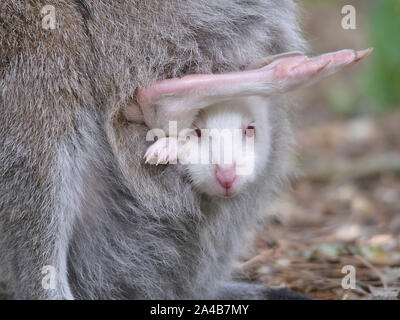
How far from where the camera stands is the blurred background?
3750 millimetres

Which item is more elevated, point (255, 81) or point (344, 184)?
point (344, 184)

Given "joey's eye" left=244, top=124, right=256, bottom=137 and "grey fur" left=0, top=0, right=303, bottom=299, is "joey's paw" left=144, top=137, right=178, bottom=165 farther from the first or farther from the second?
"joey's eye" left=244, top=124, right=256, bottom=137

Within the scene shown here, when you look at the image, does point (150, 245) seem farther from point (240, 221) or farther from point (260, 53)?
point (260, 53)

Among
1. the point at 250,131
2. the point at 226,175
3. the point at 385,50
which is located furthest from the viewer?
the point at 385,50

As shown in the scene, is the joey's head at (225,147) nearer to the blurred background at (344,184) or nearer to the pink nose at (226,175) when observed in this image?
the pink nose at (226,175)

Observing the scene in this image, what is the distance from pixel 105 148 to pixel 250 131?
646 millimetres

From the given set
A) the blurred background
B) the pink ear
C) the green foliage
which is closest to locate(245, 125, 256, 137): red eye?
the pink ear

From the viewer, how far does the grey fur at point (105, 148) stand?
2.72 metres

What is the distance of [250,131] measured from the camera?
284 cm

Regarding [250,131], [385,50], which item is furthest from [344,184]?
[250,131]

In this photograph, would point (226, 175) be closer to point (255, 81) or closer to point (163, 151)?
point (163, 151)

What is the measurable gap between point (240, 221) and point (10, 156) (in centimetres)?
117

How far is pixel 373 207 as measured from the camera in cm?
518

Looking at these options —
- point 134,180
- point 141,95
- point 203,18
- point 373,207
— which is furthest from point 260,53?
point 373,207
